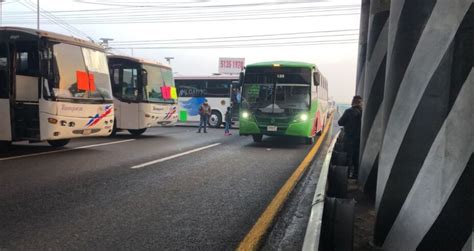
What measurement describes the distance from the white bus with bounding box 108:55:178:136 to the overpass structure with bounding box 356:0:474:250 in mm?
12853

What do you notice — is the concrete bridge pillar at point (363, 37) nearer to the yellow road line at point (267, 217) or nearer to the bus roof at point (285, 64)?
the bus roof at point (285, 64)

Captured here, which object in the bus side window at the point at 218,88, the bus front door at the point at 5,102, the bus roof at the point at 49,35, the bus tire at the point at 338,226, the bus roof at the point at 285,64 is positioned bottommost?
the bus tire at the point at 338,226

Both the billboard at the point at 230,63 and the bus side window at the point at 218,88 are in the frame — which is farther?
the billboard at the point at 230,63

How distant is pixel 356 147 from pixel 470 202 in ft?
18.2

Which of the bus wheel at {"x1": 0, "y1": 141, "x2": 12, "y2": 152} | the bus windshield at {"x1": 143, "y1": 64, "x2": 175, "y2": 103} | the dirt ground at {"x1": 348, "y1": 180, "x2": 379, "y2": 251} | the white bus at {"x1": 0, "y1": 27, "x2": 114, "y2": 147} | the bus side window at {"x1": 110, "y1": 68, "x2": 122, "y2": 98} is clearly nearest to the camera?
the dirt ground at {"x1": 348, "y1": 180, "x2": 379, "y2": 251}

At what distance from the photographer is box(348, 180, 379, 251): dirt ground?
376cm

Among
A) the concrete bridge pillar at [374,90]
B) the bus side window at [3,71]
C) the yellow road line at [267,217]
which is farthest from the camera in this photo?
the bus side window at [3,71]

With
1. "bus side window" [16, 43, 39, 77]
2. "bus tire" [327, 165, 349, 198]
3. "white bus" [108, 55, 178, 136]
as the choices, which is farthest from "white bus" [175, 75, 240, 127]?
"bus tire" [327, 165, 349, 198]

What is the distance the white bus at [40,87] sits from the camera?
372 inches

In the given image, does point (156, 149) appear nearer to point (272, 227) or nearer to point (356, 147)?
point (356, 147)

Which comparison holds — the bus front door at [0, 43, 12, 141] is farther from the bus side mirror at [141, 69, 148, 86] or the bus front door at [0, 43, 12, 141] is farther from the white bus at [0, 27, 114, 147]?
the bus side mirror at [141, 69, 148, 86]

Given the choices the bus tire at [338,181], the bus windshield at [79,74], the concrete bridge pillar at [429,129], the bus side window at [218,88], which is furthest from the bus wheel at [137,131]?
the concrete bridge pillar at [429,129]

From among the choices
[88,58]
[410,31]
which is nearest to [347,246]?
[410,31]

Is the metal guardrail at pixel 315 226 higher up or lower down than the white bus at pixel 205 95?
lower down
